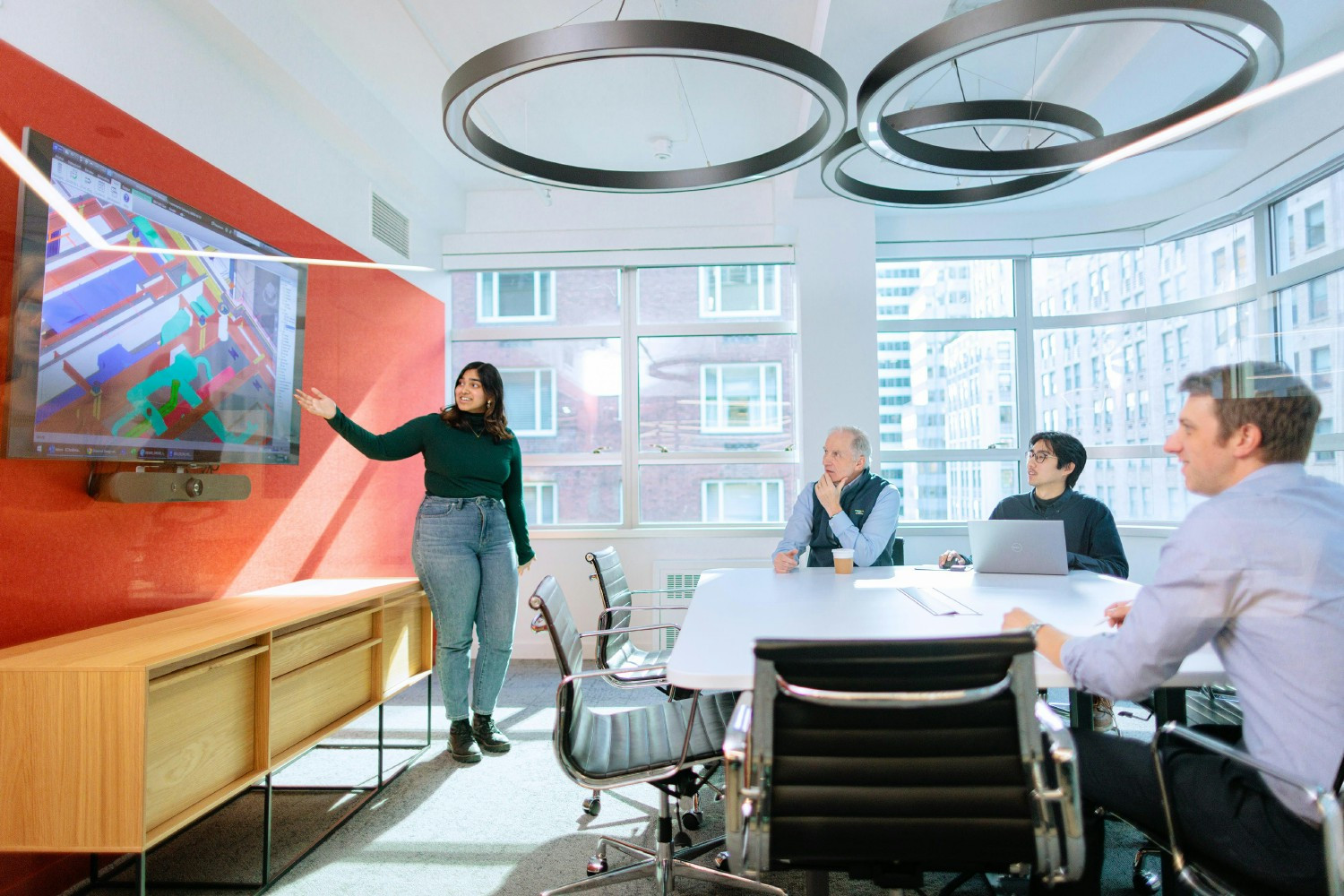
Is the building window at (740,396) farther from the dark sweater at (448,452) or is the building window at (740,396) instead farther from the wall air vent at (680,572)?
the dark sweater at (448,452)

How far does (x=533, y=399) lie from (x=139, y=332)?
3.60m

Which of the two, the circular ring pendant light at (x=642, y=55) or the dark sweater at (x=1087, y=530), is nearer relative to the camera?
the circular ring pendant light at (x=642, y=55)

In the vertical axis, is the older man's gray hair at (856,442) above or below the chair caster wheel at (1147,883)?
above

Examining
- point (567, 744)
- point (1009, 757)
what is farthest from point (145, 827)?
point (1009, 757)

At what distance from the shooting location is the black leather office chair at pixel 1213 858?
4.14ft

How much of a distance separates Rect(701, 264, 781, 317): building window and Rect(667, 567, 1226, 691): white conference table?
2.97 meters

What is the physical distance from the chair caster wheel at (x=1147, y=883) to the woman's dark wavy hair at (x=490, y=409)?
2857 mm

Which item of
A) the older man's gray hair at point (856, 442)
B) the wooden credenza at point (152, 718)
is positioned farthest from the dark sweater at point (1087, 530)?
the wooden credenza at point (152, 718)

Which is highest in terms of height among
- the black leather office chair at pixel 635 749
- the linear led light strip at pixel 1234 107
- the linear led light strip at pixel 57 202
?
the linear led light strip at pixel 1234 107

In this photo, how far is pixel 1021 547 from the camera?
311 cm

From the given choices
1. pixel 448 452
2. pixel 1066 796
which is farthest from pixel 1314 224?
pixel 448 452

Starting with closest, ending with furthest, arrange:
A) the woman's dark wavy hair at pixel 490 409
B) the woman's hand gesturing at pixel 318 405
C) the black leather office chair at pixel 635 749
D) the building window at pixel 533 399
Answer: the black leather office chair at pixel 635 749 < the woman's hand gesturing at pixel 318 405 < the woman's dark wavy hair at pixel 490 409 < the building window at pixel 533 399

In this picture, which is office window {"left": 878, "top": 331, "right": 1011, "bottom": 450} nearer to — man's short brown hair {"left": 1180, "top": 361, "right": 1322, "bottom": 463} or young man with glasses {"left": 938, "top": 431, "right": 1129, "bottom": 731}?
young man with glasses {"left": 938, "top": 431, "right": 1129, "bottom": 731}

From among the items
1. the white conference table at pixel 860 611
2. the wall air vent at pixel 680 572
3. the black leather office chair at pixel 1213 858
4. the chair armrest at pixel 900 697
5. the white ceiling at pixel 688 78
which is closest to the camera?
the black leather office chair at pixel 1213 858
